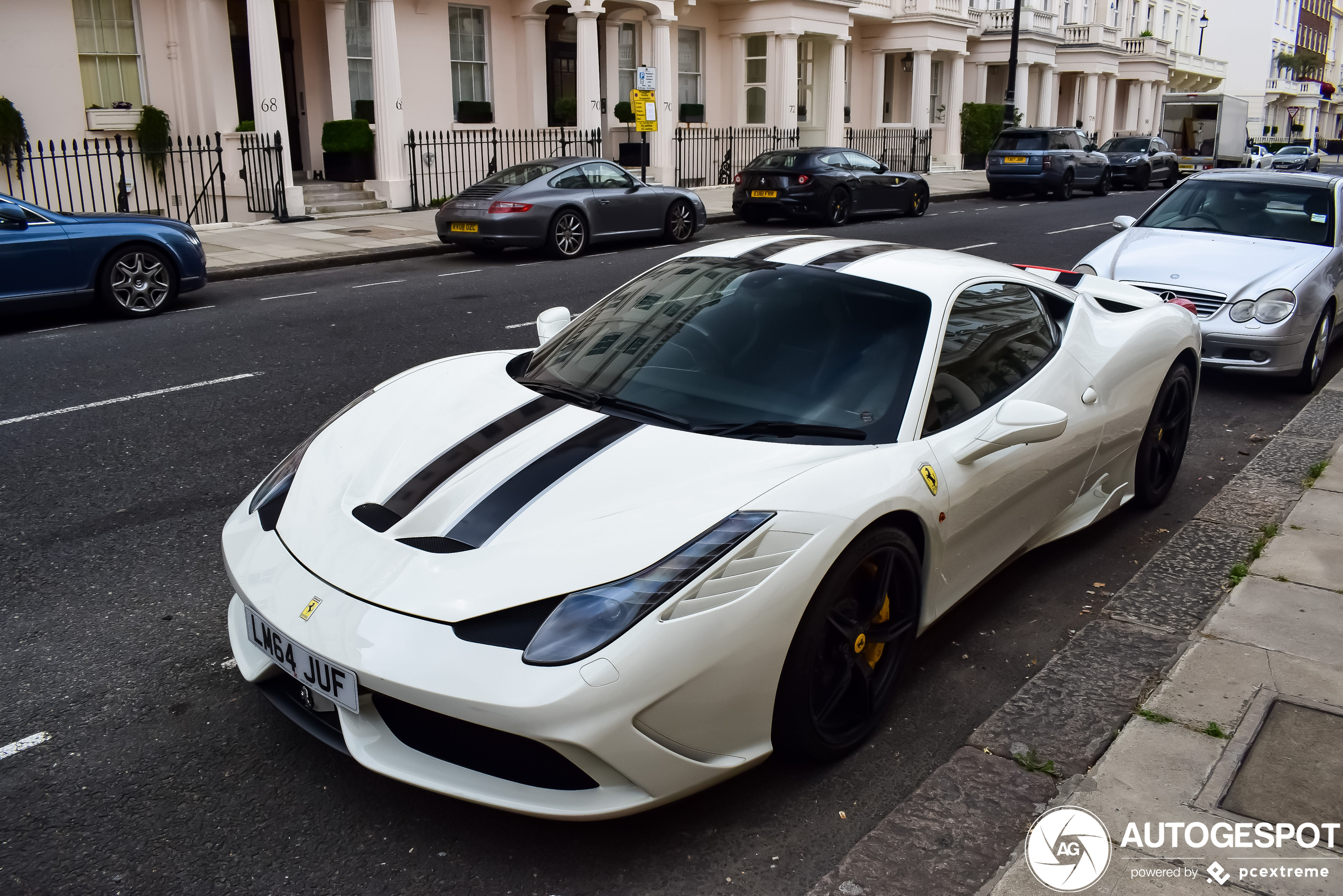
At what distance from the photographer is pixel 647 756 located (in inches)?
103

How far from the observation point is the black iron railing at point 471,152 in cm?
2102

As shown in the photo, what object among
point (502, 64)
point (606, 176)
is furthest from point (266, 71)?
point (502, 64)

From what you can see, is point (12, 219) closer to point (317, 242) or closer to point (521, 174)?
point (317, 242)

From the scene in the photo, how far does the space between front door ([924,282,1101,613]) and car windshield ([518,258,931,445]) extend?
0.61ft

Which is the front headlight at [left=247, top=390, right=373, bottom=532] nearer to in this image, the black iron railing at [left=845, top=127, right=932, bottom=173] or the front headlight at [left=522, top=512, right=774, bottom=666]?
the front headlight at [left=522, top=512, right=774, bottom=666]

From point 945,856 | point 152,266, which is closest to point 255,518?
Answer: point 945,856

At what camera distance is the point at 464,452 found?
3307 millimetres

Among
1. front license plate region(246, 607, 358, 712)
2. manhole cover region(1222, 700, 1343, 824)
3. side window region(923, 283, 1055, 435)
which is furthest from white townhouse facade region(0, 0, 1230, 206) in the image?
manhole cover region(1222, 700, 1343, 824)

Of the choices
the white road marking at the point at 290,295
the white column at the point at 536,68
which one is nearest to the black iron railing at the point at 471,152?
the white column at the point at 536,68

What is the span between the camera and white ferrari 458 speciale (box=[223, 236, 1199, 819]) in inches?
102

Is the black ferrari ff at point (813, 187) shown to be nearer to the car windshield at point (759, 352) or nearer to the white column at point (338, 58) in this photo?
the white column at point (338, 58)

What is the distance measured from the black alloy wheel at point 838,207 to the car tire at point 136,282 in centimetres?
1215

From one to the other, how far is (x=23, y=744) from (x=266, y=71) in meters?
16.6

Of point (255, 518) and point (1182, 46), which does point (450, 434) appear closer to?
point (255, 518)
